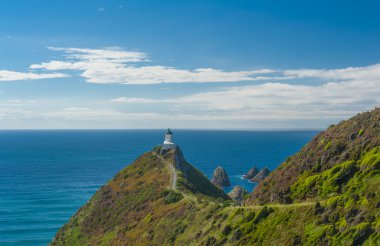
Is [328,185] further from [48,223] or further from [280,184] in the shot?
[48,223]

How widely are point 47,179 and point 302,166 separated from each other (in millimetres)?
142422

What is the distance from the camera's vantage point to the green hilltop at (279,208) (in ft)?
106

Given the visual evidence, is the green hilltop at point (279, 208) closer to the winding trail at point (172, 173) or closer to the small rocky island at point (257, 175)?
the winding trail at point (172, 173)

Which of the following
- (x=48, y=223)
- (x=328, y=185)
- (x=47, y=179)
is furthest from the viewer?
(x=47, y=179)

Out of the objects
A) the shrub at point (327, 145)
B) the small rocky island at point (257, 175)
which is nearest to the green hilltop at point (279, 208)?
the shrub at point (327, 145)

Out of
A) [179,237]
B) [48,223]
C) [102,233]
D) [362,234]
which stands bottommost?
[48,223]

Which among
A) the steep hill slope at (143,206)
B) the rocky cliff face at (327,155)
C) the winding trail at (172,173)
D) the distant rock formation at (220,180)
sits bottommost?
the distant rock formation at (220,180)

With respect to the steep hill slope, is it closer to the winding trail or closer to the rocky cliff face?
the winding trail

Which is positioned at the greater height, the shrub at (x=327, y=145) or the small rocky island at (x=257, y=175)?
the shrub at (x=327, y=145)

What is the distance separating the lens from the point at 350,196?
112 feet

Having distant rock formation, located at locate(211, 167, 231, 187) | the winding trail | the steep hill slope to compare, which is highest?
the winding trail

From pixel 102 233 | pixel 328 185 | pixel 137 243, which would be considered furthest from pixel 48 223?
pixel 328 185

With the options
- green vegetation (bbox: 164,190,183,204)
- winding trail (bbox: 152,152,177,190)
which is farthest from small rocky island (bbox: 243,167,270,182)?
green vegetation (bbox: 164,190,183,204)

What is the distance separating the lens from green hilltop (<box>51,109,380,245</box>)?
32.4 metres
